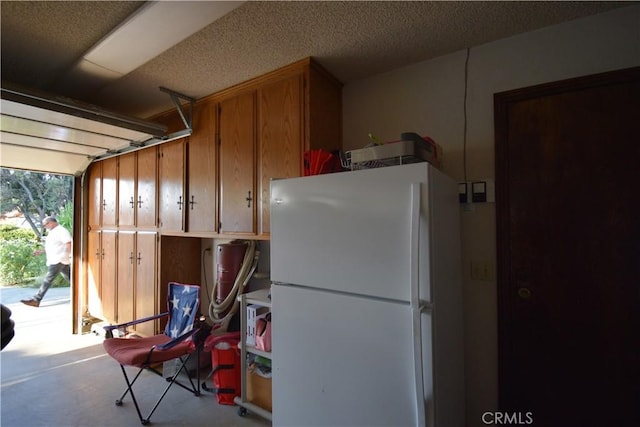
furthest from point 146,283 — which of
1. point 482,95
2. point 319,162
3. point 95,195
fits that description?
point 482,95

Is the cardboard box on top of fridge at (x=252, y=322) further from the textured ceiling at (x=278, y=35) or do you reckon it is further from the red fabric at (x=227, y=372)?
the textured ceiling at (x=278, y=35)

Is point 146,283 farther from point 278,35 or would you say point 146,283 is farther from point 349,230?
point 278,35

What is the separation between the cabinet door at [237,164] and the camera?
84.7 inches

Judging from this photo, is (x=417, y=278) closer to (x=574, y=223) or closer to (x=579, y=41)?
(x=574, y=223)

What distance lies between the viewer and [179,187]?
2.63 metres

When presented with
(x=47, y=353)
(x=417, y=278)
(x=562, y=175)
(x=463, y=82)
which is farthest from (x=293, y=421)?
(x=47, y=353)

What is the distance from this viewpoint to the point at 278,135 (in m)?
2.02

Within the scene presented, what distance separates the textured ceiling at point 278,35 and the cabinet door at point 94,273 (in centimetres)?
197

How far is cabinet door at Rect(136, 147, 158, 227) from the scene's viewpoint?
2.85 metres

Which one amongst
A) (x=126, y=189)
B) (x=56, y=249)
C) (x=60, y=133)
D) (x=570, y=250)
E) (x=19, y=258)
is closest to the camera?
(x=570, y=250)

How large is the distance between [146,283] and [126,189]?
1087 mm

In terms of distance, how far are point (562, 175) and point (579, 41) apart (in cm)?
73

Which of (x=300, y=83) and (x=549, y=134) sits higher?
(x=300, y=83)

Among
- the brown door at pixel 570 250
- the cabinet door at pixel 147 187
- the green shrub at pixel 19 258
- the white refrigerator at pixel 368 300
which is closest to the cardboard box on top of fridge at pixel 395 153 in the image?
the white refrigerator at pixel 368 300
